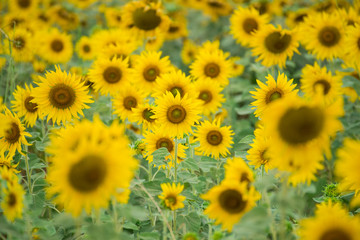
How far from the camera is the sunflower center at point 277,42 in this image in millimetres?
3207

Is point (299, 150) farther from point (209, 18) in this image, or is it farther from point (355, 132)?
point (209, 18)

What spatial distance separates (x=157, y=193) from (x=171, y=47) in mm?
3937

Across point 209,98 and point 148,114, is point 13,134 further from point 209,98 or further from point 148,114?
point 209,98

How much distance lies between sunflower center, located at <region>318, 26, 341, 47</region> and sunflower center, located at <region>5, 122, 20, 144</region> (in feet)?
9.23

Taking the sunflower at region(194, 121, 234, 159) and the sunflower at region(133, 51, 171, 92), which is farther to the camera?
the sunflower at region(133, 51, 171, 92)

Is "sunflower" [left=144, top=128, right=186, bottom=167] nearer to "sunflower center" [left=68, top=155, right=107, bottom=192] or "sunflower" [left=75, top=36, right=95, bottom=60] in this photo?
"sunflower center" [left=68, top=155, right=107, bottom=192]

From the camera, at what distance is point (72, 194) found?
1373mm

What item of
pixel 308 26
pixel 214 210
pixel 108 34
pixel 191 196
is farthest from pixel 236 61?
pixel 214 210

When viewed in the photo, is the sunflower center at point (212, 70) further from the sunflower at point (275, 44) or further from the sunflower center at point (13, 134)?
the sunflower center at point (13, 134)

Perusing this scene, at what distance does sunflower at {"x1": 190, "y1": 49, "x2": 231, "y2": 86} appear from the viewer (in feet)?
11.4

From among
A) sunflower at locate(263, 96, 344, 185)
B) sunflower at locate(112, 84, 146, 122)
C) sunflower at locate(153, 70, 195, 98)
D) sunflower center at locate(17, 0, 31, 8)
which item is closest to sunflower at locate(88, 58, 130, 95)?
sunflower at locate(112, 84, 146, 122)

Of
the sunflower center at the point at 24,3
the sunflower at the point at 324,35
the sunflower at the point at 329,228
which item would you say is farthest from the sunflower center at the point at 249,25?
the sunflower center at the point at 24,3

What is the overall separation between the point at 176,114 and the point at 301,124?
103 centimetres

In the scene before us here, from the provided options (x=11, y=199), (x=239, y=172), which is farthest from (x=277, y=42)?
(x=11, y=199)
